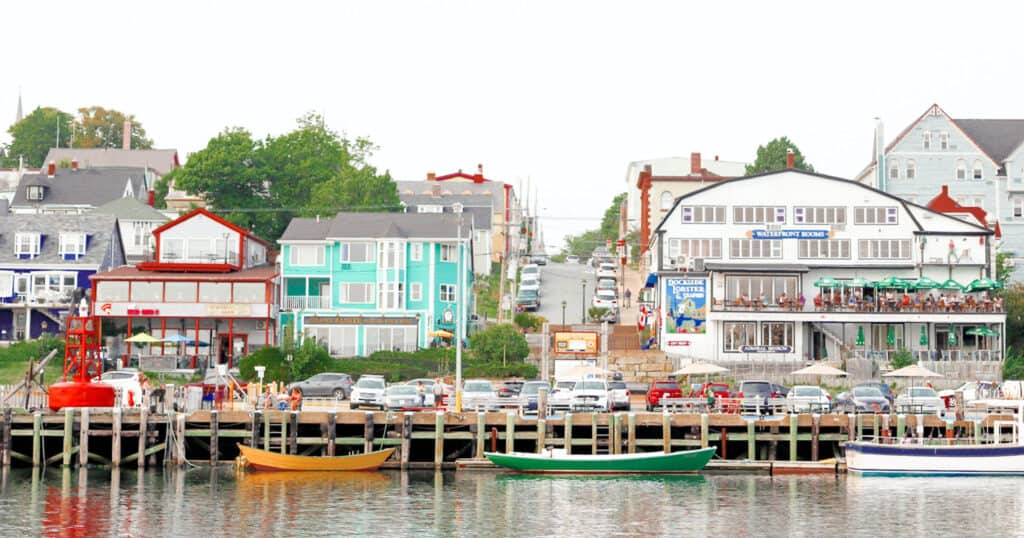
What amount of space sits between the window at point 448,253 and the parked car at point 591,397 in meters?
29.4

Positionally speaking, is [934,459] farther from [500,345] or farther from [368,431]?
[500,345]

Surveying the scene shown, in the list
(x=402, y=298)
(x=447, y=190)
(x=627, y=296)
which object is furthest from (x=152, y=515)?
(x=447, y=190)

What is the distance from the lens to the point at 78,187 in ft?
407

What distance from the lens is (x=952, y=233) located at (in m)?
85.5

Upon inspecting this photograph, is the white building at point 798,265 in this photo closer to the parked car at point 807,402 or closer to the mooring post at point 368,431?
the parked car at point 807,402

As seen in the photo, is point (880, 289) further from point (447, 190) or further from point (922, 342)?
point (447, 190)

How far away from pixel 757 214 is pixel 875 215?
6.88m

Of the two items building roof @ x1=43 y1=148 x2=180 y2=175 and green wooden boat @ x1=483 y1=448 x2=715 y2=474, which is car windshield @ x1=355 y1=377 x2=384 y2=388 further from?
building roof @ x1=43 y1=148 x2=180 y2=175

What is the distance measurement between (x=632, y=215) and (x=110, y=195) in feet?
172

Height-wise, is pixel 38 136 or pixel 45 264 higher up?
pixel 38 136

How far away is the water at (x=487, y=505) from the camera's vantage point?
44.9 meters

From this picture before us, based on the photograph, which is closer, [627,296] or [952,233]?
[952,233]

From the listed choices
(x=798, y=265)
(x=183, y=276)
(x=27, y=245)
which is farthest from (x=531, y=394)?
(x=27, y=245)

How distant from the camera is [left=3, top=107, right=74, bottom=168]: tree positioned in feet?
524
